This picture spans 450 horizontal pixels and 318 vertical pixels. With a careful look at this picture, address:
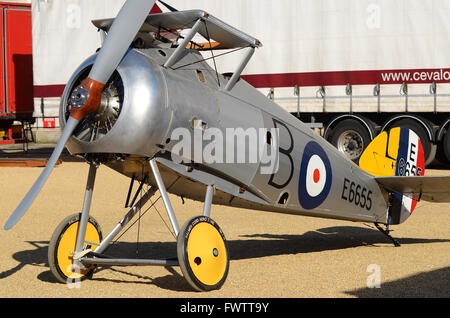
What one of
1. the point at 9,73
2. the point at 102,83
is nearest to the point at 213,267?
the point at 102,83

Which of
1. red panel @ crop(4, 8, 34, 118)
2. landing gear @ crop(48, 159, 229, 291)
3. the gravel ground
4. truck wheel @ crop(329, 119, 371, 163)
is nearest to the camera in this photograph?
landing gear @ crop(48, 159, 229, 291)

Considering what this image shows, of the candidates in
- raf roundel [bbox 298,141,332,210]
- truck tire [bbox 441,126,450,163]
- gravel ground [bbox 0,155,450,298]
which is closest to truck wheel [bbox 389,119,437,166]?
truck tire [bbox 441,126,450,163]

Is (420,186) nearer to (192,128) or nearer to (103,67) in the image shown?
(192,128)

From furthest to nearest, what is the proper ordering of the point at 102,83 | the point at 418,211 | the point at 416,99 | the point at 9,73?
1. the point at 9,73
2. the point at 416,99
3. the point at 418,211
4. the point at 102,83

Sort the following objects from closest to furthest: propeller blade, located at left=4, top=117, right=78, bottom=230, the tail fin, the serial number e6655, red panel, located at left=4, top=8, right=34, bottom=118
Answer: propeller blade, located at left=4, top=117, right=78, bottom=230, the serial number e6655, the tail fin, red panel, located at left=4, top=8, right=34, bottom=118

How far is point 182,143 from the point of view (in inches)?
263

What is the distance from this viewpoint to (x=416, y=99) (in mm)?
19562

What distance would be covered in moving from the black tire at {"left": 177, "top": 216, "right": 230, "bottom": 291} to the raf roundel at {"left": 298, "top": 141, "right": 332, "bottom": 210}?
1.61 m

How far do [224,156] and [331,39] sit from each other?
1428cm

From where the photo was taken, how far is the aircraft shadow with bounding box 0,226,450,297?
24.2 feet

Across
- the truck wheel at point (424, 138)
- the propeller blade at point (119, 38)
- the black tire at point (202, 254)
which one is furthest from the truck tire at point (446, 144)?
the propeller blade at point (119, 38)

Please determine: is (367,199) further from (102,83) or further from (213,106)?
(102,83)

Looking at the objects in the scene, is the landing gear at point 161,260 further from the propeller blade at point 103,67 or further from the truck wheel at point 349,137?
the truck wheel at point 349,137

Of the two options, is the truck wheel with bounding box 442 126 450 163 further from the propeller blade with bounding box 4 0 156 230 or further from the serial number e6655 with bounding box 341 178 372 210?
the propeller blade with bounding box 4 0 156 230
